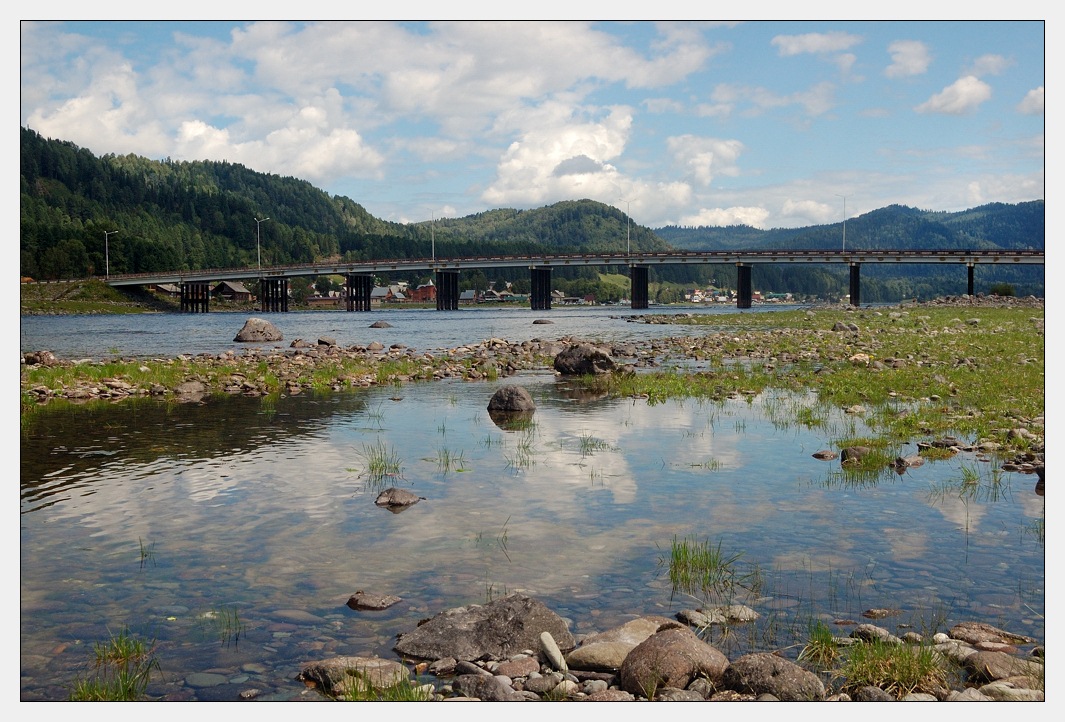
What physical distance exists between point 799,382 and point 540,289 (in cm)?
15095

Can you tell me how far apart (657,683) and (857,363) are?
2822 cm

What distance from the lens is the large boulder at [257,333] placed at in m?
61.1

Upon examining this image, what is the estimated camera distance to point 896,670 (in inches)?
259

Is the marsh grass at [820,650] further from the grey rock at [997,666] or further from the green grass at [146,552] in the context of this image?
the green grass at [146,552]

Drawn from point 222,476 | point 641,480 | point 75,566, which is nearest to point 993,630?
point 641,480

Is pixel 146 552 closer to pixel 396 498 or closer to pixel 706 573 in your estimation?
pixel 396 498

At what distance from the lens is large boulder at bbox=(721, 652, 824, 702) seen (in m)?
6.25

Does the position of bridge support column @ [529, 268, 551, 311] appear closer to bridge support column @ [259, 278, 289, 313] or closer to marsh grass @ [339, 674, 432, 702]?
bridge support column @ [259, 278, 289, 313]

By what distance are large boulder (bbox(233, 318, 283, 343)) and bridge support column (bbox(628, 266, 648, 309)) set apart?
116 meters

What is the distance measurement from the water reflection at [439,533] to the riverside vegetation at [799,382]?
2.26ft

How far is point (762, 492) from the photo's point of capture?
43.5 ft

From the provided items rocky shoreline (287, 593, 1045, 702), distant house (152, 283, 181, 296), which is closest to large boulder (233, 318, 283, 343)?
rocky shoreline (287, 593, 1045, 702)

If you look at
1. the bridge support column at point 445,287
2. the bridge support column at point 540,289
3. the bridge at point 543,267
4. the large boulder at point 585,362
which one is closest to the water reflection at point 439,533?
the large boulder at point 585,362

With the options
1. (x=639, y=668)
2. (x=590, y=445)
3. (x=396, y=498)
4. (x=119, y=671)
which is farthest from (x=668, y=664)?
(x=590, y=445)
